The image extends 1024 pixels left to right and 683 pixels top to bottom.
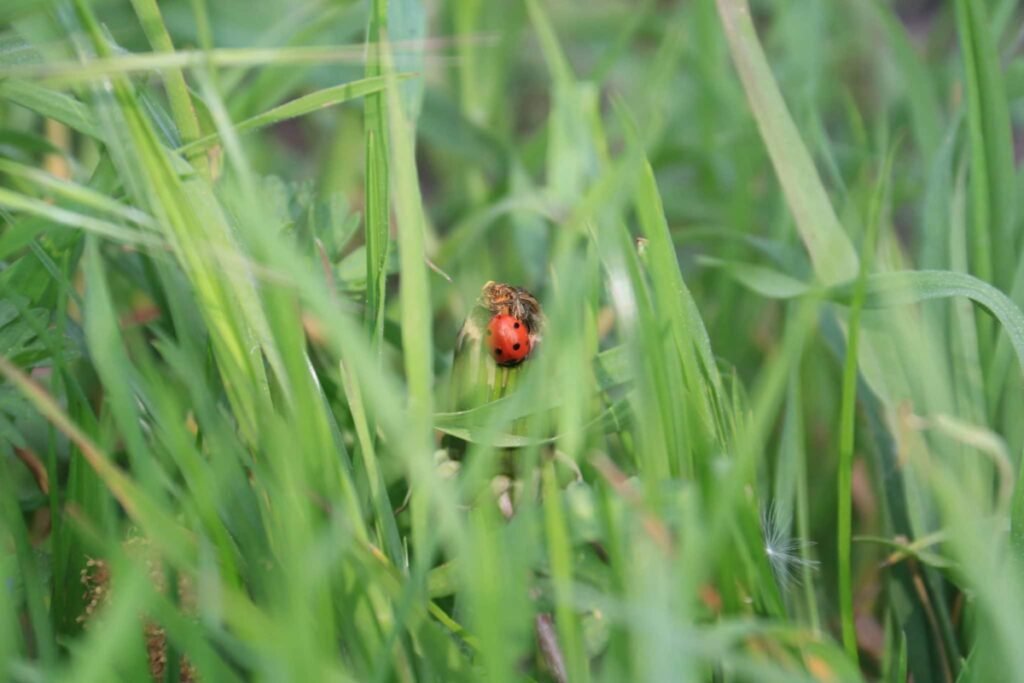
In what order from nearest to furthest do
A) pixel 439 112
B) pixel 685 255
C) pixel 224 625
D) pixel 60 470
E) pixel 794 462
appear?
pixel 224 625 → pixel 794 462 → pixel 60 470 → pixel 439 112 → pixel 685 255

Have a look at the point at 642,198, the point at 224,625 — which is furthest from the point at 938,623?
the point at 224,625

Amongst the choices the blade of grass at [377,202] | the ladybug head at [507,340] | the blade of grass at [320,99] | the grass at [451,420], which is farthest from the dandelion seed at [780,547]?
the blade of grass at [320,99]

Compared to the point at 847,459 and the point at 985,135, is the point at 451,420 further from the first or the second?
the point at 985,135

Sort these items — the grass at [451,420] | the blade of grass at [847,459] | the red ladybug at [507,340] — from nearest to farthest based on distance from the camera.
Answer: the grass at [451,420] < the blade of grass at [847,459] < the red ladybug at [507,340]

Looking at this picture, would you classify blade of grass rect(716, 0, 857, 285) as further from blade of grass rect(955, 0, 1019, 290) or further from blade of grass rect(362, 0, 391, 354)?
blade of grass rect(362, 0, 391, 354)

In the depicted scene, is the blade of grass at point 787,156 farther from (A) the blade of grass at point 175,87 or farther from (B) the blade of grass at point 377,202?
(A) the blade of grass at point 175,87

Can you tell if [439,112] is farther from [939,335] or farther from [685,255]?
[939,335]

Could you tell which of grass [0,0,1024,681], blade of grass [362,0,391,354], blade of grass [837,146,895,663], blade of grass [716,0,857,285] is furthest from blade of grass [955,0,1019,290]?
blade of grass [362,0,391,354]

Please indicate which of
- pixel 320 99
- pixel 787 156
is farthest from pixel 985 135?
pixel 320 99
